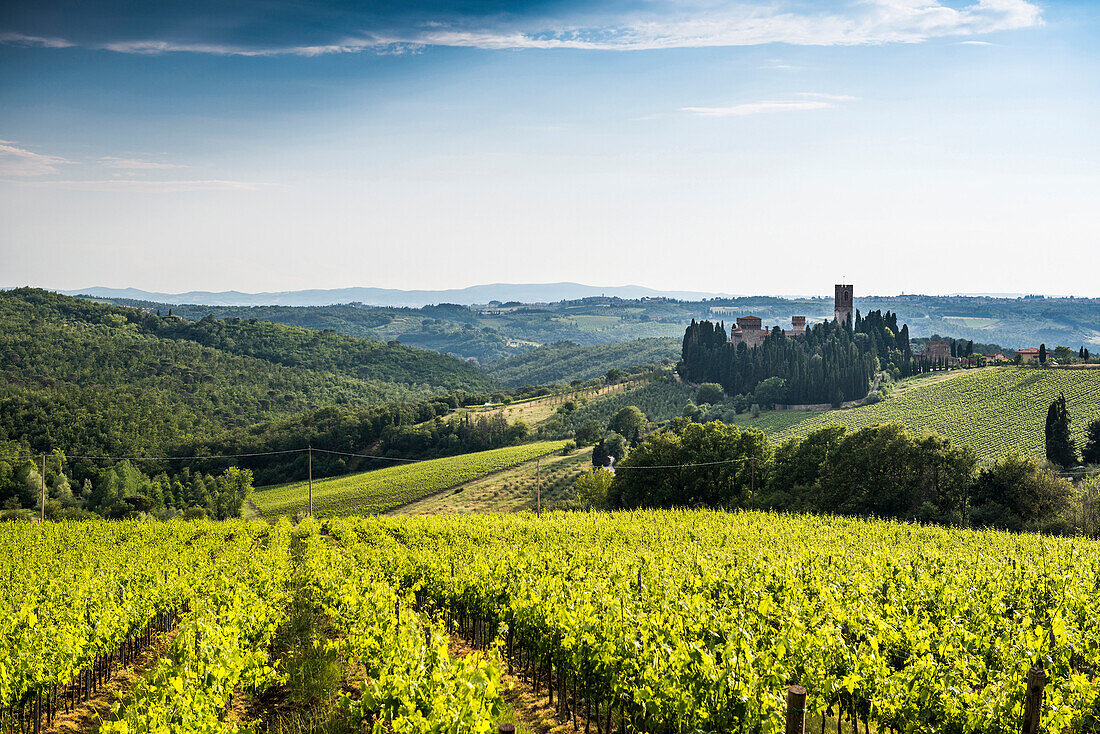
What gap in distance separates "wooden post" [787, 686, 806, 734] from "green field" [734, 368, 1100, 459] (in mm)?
56244

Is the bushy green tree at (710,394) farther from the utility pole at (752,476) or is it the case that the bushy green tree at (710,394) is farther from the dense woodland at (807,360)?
the utility pole at (752,476)

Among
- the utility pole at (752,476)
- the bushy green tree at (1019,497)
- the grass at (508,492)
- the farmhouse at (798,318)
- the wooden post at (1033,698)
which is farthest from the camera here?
the farmhouse at (798,318)

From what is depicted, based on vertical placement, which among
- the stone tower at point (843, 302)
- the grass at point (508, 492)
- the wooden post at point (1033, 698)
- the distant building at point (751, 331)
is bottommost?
the grass at point (508, 492)

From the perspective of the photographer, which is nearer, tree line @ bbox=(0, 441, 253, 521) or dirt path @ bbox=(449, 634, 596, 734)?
dirt path @ bbox=(449, 634, 596, 734)

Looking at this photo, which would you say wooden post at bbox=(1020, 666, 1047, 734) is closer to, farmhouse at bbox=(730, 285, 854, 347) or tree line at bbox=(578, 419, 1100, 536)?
tree line at bbox=(578, 419, 1100, 536)

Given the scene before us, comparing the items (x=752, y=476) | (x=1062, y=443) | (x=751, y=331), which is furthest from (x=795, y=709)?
(x=751, y=331)

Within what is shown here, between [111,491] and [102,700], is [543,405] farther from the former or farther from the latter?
[102,700]

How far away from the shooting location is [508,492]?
6806 centimetres

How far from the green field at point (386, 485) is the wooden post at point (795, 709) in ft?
196

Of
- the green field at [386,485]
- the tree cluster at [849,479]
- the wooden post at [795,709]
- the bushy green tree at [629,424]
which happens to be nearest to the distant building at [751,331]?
the bushy green tree at [629,424]

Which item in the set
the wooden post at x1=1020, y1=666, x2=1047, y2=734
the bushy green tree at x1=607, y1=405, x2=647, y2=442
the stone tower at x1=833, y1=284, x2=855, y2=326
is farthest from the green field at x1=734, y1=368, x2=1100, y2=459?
the wooden post at x1=1020, y1=666, x2=1047, y2=734

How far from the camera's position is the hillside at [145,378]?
10256 centimetres

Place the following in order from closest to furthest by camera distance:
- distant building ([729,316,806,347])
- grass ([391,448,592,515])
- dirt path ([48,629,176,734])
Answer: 1. dirt path ([48,629,176,734])
2. grass ([391,448,592,515])
3. distant building ([729,316,806,347])

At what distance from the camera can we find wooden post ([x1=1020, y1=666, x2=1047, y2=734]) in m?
6.88
